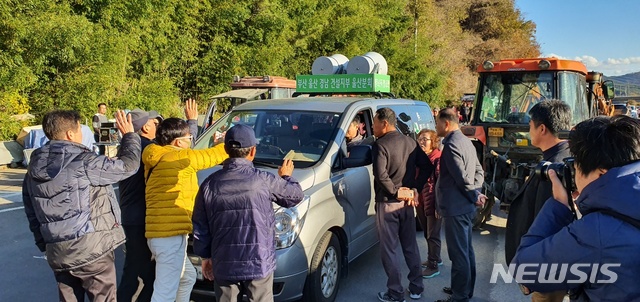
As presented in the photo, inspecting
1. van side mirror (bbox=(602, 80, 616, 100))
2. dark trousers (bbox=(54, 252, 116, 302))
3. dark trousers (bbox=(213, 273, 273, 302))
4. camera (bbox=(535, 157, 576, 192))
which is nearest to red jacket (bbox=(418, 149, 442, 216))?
dark trousers (bbox=(213, 273, 273, 302))

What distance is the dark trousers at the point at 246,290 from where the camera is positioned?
8.97 feet

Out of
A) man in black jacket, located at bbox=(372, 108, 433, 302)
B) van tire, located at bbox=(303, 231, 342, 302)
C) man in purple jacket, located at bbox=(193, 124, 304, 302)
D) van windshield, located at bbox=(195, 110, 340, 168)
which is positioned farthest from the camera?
van windshield, located at bbox=(195, 110, 340, 168)

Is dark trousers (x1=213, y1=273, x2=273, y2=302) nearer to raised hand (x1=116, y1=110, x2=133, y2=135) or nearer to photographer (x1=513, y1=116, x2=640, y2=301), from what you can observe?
raised hand (x1=116, y1=110, x2=133, y2=135)

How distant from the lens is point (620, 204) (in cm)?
144

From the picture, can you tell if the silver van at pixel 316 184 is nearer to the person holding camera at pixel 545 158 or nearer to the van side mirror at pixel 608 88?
the person holding camera at pixel 545 158

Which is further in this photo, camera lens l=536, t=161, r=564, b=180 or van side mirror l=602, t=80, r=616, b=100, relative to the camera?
van side mirror l=602, t=80, r=616, b=100

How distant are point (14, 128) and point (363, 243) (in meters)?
11.1

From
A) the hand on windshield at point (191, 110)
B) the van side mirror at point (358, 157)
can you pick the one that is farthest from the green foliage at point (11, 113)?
the van side mirror at point (358, 157)

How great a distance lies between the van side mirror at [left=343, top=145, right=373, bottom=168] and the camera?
13.0 feet

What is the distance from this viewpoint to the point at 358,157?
3.97 meters

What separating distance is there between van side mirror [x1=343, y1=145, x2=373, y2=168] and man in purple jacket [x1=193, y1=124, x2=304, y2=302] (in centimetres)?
127

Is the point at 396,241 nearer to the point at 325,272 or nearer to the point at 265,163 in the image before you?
the point at 325,272

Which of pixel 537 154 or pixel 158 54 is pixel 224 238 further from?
pixel 158 54

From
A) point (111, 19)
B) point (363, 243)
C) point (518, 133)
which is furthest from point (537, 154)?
point (111, 19)
